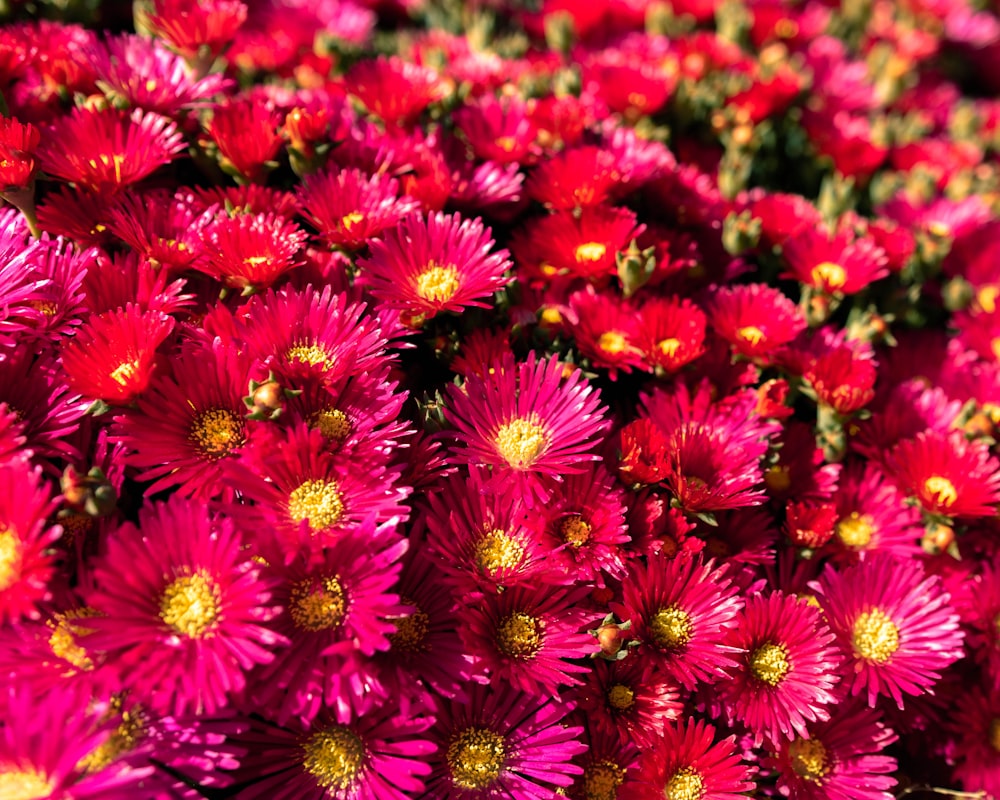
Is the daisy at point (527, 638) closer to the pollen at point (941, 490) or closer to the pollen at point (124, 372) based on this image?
the pollen at point (124, 372)

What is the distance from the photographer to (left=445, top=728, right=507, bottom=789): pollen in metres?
0.89

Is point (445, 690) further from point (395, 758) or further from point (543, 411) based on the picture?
point (543, 411)

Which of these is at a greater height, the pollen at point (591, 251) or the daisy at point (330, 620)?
the pollen at point (591, 251)

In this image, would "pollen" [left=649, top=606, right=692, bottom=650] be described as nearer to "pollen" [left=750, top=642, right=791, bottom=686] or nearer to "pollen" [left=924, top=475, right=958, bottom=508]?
"pollen" [left=750, top=642, right=791, bottom=686]

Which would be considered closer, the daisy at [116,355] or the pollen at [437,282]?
the daisy at [116,355]

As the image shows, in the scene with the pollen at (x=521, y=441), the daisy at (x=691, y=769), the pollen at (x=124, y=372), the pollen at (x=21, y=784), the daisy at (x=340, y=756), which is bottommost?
the pollen at (x=21, y=784)

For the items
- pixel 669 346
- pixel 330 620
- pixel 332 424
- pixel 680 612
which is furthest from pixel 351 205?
pixel 680 612

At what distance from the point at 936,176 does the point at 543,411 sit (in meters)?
1.64

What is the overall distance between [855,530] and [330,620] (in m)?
0.89

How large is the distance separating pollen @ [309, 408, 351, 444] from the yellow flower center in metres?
0.52

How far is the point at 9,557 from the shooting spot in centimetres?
79

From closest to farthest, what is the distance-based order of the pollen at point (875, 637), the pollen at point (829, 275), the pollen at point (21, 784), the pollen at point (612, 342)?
the pollen at point (21, 784) → the pollen at point (875, 637) → the pollen at point (612, 342) → the pollen at point (829, 275)

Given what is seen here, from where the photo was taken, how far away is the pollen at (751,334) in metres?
1.30

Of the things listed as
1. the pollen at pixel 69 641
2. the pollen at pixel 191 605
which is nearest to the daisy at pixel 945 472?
the pollen at pixel 191 605
